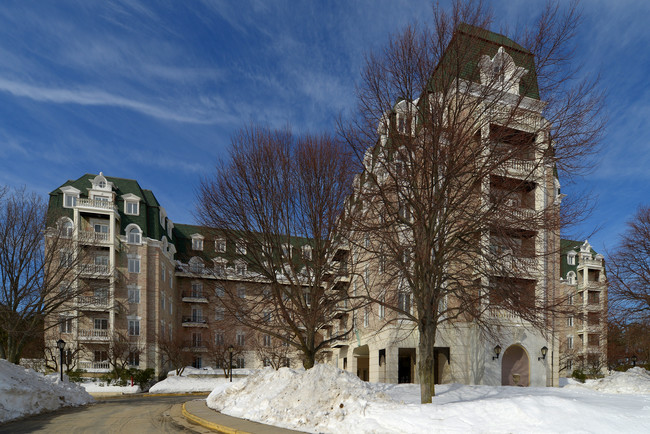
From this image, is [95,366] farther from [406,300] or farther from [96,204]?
[406,300]

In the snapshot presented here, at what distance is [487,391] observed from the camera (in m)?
16.7

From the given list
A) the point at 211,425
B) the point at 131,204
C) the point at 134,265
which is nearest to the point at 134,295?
the point at 134,265

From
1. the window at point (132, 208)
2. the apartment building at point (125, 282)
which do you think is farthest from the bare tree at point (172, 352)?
the window at point (132, 208)

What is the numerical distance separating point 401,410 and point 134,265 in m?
42.9

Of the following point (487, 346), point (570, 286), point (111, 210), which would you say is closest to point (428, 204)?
point (487, 346)

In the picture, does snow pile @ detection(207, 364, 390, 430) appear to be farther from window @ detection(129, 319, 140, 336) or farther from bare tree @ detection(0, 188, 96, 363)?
window @ detection(129, 319, 140, 336)

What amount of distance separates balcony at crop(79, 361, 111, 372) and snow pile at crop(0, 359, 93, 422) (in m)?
22.4

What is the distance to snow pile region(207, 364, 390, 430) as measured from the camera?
458 inches

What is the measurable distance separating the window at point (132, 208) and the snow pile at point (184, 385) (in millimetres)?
18570

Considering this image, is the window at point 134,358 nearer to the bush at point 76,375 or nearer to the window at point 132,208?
the bush at point 76,375

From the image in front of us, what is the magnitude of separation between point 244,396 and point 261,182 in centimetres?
882

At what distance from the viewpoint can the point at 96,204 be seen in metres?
45.9

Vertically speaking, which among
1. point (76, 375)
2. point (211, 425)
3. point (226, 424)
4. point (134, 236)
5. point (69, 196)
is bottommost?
point (76, 375)

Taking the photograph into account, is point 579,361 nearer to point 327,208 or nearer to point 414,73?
point 327,208
